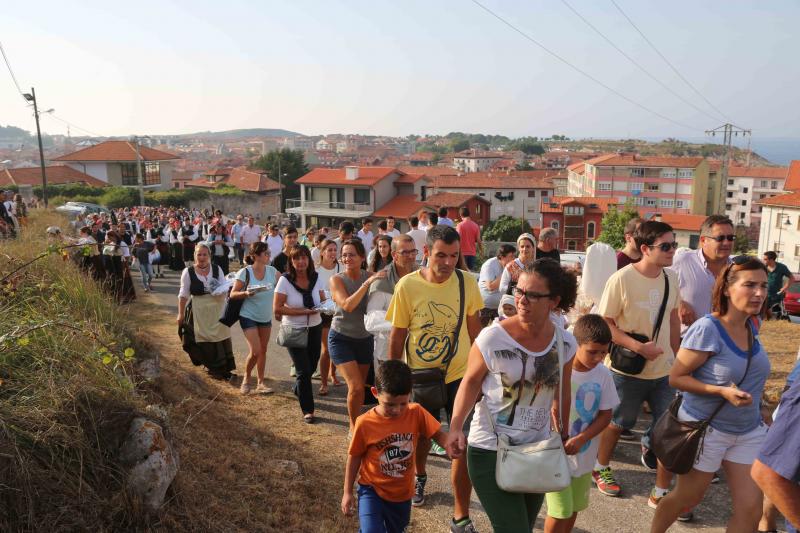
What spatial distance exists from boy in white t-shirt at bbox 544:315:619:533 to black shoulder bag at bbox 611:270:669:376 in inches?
33.5

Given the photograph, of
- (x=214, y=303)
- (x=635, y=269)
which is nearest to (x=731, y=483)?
(x=635, y=269)

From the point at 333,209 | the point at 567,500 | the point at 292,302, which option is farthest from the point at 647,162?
the point at 567,500

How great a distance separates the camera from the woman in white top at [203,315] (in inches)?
277

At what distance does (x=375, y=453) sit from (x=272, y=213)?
233 feet

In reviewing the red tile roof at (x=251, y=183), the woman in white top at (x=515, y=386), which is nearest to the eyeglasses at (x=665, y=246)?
the woman in white top at (x=515, y=386)

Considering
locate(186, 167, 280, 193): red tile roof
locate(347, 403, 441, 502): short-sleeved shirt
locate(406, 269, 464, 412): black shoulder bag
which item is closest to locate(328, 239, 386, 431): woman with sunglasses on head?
locate(406, 269, 464, 412): black shoulder bag

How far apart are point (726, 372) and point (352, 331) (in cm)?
294

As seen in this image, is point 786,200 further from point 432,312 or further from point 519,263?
point 432,312

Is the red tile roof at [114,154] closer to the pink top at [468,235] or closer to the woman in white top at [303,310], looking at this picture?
the pink top at [468,235]

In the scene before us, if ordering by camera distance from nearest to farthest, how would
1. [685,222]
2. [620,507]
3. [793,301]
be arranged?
[620,507], [793,301], [685,222]

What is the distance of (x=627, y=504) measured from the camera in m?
4.47

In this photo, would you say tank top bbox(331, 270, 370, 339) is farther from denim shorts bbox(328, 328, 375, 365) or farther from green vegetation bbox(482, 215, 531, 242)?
green vegetation bbox(482, 215, 531, 242)

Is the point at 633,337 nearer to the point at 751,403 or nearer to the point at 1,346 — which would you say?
the point at 751,403

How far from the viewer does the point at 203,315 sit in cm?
707
